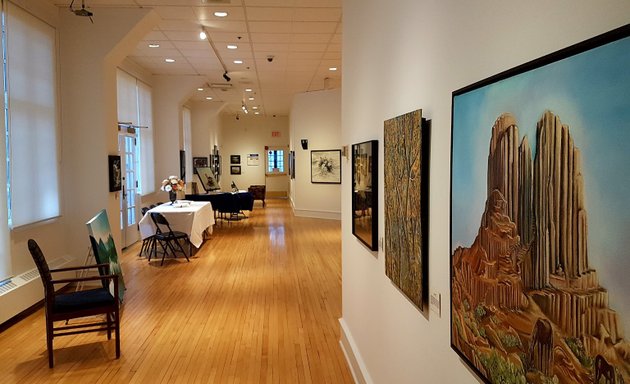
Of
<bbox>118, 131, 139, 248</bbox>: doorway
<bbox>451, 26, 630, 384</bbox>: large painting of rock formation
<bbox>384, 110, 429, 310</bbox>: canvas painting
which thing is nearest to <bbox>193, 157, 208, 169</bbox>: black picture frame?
<bbox>118, 131, 139, 248</bbox>: doorway

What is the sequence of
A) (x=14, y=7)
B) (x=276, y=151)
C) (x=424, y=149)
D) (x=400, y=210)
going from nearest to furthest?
(x=424, y=149) → (x=400, y=210) → (x=14, y=7) → (x=276, y=151)

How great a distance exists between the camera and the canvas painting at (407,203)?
83.1 inches

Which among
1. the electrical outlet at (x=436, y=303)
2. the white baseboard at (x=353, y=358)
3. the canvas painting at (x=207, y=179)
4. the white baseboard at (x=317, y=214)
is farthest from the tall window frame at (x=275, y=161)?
the electrical outlet at (x=436, y=303)

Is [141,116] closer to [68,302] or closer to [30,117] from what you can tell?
[30,117]

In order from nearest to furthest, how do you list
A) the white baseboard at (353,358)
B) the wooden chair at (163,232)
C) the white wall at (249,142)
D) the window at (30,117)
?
1. the white baseboard at (353,358)
2. the window at (30,117)
3. the wooden chair at (163,232)
4. the white wall at (249,142)

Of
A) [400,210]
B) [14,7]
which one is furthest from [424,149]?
[14,7]

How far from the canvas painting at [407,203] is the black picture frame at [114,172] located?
5.51 metres

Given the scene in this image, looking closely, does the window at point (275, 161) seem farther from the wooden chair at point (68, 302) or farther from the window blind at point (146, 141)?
the wooden chair at point (68, 302)

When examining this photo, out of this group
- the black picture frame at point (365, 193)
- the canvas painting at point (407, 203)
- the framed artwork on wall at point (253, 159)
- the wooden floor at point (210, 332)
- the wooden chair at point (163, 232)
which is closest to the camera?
the canvas painting at point (407, 203)

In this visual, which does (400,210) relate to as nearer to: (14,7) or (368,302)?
(368,302)

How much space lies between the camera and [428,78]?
208cm

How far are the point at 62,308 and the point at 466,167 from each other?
4.20 metres

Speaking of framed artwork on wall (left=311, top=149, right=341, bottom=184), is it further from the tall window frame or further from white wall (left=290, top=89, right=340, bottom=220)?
the tall window frame

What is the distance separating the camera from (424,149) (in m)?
2.10
